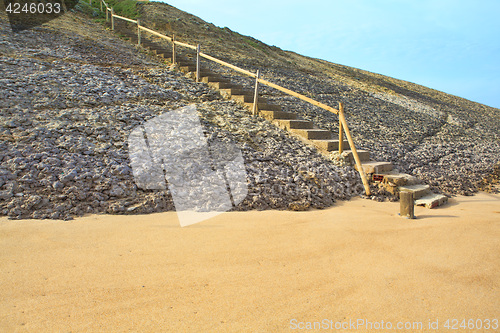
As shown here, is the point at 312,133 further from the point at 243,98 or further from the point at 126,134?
the point at 126,134

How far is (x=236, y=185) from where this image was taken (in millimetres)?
4887

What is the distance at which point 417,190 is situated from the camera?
560 centimetres

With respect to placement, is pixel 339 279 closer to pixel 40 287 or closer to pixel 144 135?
pixel 40 287

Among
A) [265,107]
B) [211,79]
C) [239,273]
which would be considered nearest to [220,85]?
[211,79]

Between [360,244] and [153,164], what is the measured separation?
3103mm

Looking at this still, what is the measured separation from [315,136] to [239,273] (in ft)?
16.1

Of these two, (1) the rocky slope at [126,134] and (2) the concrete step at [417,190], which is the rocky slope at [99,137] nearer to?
(1) the rocky slope at [126,134]

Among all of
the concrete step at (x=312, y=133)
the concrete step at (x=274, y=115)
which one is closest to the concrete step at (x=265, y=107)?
the concrete step at (x=274, y=115)

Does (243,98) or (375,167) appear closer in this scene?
(375,167)

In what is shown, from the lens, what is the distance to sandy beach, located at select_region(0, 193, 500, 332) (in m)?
2.30

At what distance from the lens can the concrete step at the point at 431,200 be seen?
17.3 feet

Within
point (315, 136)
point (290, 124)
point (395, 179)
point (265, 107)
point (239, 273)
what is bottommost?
point (239, 273)

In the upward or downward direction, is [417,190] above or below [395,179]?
below

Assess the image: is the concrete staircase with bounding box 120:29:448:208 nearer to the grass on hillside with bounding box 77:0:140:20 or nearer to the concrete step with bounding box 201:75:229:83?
the concrete step with bounding box 201:75:229:83
